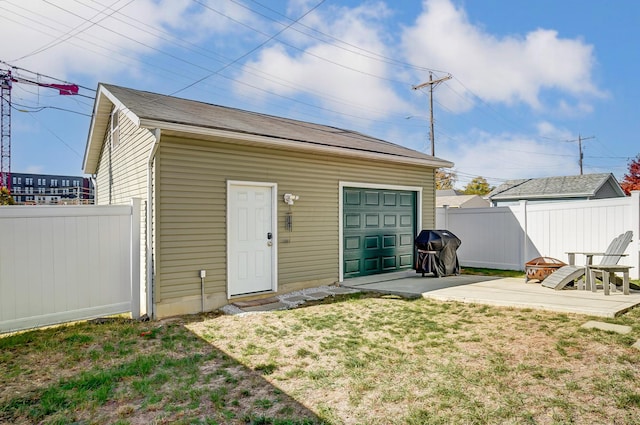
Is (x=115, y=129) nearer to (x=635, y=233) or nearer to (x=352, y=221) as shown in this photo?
(x=352, y=221)

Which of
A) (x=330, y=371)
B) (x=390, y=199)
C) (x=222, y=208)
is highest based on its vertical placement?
(x=390, y=199)

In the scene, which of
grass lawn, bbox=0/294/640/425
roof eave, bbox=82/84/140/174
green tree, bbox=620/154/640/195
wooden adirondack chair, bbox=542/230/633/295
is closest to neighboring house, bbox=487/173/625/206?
green tree, bbox=620/154/640/195

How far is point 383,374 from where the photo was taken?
3.29 metres

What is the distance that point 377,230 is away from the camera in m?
8.65

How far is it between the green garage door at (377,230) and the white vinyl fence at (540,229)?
2.47 metres

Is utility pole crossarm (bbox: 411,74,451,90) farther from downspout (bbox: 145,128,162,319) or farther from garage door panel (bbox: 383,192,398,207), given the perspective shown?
downspout (bbox: 145,128,162,319)

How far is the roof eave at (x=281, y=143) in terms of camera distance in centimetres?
534

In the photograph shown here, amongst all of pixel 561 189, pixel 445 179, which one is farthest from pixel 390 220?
pixel 445 179

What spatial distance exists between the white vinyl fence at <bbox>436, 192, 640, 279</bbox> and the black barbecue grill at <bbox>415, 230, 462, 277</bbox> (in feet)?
8.49

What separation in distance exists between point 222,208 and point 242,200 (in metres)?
0.43

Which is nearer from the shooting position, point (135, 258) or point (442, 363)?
point (442, 363)

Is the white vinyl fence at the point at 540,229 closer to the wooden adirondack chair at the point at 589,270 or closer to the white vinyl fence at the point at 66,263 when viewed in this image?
the wooden adirondack chair at the point at 589,270

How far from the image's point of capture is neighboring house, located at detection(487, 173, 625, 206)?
64.5 ft

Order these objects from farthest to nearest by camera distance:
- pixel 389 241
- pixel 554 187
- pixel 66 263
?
pixel 554 187, pixel 389 241, pixel 66 263
